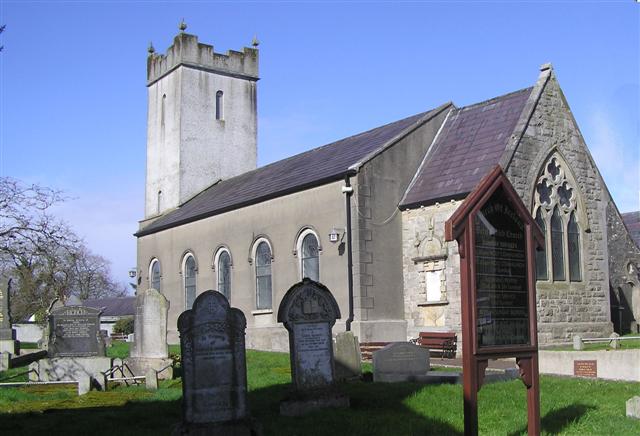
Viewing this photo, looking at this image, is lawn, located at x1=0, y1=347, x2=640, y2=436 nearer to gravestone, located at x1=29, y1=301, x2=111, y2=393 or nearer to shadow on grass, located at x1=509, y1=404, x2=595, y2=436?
shadow on grass, located at x1=509, y1=404, x2=595, y2=436

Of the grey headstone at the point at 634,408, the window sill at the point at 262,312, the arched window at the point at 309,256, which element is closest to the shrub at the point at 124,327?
the window sill at the point at 262,312

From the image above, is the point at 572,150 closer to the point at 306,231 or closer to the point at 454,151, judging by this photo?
the point at 454,151

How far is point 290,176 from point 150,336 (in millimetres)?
11562

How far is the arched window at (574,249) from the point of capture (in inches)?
1024

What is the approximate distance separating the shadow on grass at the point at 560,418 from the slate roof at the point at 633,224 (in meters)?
28.5

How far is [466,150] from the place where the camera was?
87.2 feet

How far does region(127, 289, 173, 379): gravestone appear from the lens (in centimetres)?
2042

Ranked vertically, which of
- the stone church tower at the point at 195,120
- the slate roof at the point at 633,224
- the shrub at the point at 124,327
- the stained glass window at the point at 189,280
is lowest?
the shrub at the point at 124,327

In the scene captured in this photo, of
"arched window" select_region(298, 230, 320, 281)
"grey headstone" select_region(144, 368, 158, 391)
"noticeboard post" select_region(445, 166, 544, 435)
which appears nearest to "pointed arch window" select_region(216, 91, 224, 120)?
"arched window" select_region(298, 230, 320, 281)

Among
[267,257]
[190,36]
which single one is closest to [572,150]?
[267,257]

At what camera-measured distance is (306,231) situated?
27906 mm

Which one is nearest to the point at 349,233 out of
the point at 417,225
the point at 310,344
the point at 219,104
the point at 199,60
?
the point at 417,225

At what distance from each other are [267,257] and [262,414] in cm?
1715

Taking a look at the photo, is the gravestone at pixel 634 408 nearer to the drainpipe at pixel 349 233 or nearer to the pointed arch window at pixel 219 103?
the drainpipe at pixel 349 233
